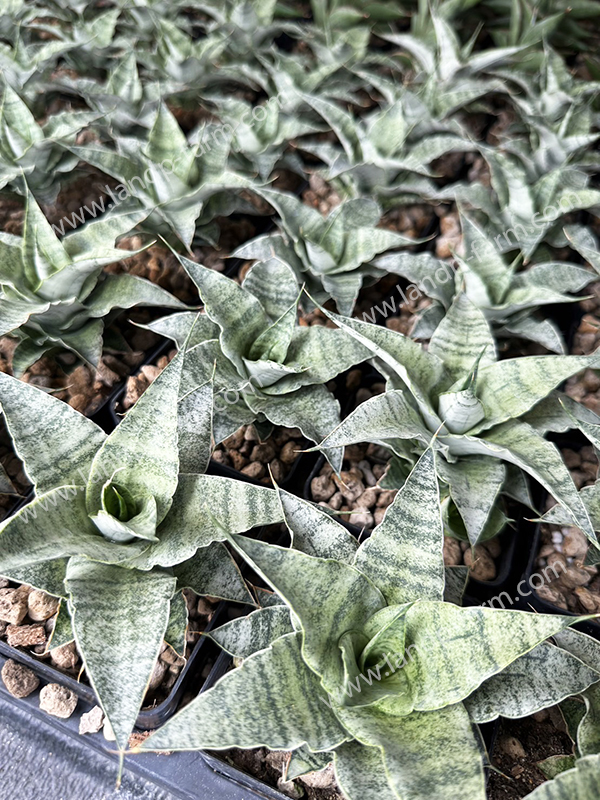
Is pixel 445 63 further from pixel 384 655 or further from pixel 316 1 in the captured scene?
pixel 384 655

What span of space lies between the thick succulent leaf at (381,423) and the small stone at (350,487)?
0.23 m

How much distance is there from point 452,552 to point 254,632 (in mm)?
402

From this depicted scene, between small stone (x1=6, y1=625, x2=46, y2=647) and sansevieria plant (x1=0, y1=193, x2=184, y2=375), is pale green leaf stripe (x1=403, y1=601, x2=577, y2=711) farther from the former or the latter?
sansevieria plant (x1=0, y1=193, x2=184, y2=375)

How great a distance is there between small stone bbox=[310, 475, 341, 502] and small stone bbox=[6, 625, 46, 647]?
457 millimetres

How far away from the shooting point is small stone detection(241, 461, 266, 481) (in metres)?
1.05

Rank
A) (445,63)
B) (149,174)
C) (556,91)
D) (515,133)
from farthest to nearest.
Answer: (515,133)
(445,63)
(556,91)
(149,174)

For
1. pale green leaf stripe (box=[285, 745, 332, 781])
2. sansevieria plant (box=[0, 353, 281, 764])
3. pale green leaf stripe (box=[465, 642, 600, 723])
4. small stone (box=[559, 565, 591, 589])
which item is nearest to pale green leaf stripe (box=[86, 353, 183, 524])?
sansevieria plant (box=[0, 353, 281, 764])

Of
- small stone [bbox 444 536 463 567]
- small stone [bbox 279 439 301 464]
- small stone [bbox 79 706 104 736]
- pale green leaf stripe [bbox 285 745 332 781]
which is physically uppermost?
pale green leaf stripe [bbox 285 745 332 781]

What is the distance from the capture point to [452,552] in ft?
3.28

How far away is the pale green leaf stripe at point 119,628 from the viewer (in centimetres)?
61

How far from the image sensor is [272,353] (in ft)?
3.16

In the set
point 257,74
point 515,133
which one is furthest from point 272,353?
point 515,133

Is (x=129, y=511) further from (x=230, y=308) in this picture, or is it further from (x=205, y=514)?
(x=230, y=308)

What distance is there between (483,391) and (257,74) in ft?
3.49
